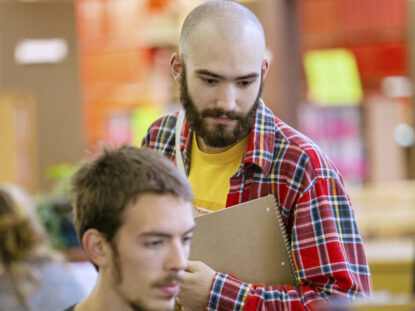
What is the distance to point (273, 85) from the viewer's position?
528 centimetres

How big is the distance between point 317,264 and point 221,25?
1.69 ft

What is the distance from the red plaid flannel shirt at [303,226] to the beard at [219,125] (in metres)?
0.04

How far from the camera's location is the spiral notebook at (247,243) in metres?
1.55

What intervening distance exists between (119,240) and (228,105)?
1.30 feet

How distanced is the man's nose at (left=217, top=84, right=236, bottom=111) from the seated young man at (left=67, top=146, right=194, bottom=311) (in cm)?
23

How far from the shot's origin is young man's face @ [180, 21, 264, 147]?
1.47 metres

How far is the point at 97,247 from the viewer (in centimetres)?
124

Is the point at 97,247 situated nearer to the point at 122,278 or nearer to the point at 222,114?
the point at 122,278

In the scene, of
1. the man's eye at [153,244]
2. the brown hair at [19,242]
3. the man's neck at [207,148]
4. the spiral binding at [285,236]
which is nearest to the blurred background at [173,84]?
the brown hair at [19,242]

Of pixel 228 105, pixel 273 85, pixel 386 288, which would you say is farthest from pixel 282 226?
pixel 273 85

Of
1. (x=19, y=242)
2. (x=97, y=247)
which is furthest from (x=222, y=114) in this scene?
(x=19, y=242)

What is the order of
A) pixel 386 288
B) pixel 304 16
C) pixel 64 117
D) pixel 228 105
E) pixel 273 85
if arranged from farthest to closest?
pixel 64 117, pixel 304 16, pixel 273 85, pixel 386 288, pixel 228 105

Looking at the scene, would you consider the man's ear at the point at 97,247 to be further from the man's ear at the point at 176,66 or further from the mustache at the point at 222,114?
the man's ear at the point at 176,66

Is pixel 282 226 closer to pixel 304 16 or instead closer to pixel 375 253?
pixel 375 253
